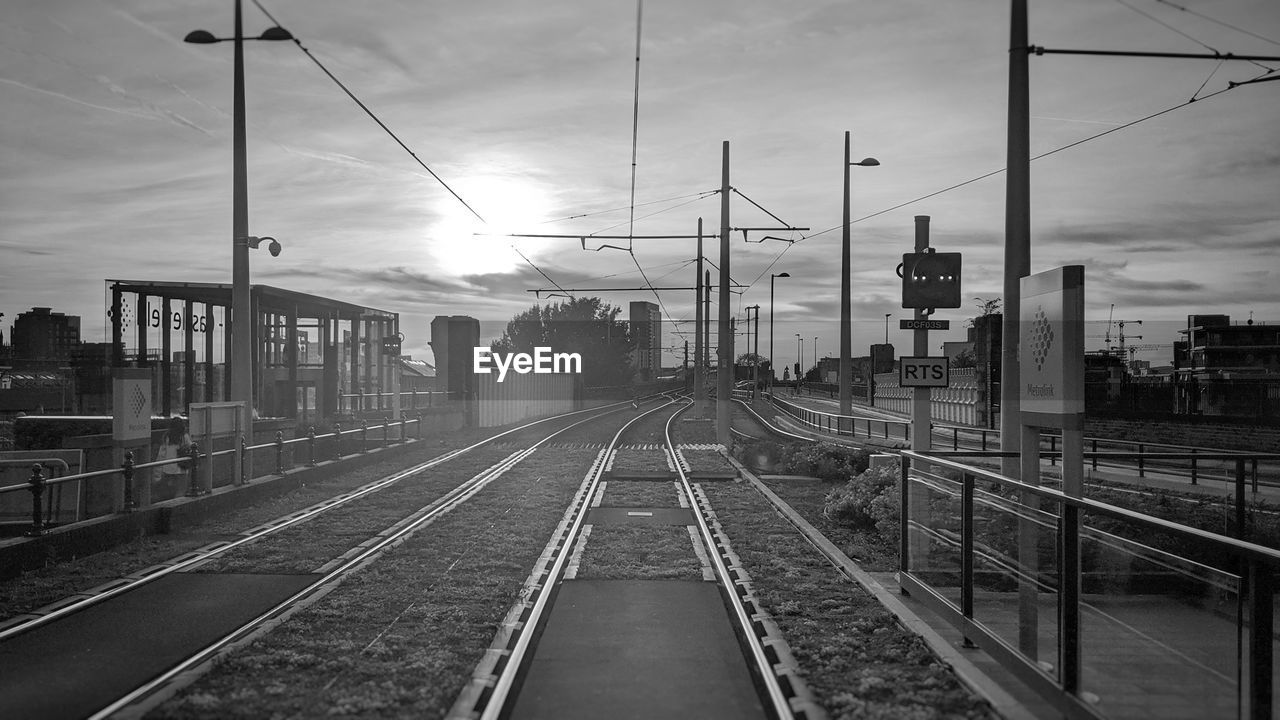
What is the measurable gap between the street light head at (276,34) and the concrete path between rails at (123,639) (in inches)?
375

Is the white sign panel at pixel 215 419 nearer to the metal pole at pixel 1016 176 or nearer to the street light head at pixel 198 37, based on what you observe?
the street light head at pixel 198 37

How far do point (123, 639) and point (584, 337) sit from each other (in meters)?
106

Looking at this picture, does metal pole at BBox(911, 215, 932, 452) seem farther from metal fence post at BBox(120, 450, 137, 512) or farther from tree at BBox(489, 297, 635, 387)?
tree at BBox(489, 297, 635, 387)

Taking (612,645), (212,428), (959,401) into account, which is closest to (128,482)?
(212,428)

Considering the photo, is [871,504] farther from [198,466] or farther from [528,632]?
[198,466]

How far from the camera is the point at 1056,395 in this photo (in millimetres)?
7090

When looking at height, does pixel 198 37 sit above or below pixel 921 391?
above

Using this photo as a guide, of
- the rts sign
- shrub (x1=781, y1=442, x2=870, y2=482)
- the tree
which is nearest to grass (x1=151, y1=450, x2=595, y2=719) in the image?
the rts sign

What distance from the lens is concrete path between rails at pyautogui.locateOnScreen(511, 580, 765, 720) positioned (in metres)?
6.22

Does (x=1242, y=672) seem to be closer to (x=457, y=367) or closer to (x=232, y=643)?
(x=232, y=643)

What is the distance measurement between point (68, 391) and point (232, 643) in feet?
119

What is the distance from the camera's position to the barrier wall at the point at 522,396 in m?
50.3

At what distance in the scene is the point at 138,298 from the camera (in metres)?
27.4

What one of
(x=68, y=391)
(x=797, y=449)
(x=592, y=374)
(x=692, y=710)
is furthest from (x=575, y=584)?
(x=592, y=374)
